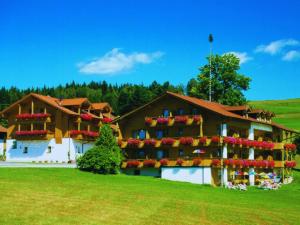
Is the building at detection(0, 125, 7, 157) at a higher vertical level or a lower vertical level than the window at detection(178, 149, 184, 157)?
higher

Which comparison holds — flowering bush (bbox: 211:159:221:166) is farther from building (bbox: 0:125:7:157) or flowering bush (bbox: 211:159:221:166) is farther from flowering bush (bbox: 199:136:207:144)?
building (bbox: 0:125:7:157)

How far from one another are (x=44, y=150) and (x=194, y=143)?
26.8 meters

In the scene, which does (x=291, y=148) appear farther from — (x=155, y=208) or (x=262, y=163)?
(x=155, y=208)

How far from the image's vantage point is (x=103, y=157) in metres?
56.0

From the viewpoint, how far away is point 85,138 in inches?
3204

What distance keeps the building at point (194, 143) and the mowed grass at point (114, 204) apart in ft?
39.7

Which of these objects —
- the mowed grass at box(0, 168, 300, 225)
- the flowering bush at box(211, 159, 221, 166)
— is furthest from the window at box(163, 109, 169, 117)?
the mowed grass at box(0, 168, 300, 225)

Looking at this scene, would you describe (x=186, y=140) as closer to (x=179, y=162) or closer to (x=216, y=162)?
(x=179, y=162)

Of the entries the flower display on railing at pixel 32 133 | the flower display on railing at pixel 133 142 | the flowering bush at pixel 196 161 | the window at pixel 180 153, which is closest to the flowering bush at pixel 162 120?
the flower display on railing at pixel 133 142

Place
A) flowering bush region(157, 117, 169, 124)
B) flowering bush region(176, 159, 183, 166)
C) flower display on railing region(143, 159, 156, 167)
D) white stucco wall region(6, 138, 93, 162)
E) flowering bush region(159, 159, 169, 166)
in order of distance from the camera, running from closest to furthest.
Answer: flowering bush region(176, 159, 183, 166) → flowering bush region(159, 159, 169, 166) → flower display on railing region(143, 159, 156, 167) → flowering bush region(157, 117, 169, 124) → white stucco wall region(6, 138, 93, 162)

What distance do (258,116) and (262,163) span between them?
668cm

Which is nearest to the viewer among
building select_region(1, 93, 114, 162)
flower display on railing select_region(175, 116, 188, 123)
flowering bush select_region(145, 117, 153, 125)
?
flower display on railing select_region(175, 116, 188, 123)

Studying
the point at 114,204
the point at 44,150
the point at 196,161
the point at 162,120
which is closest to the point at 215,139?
the point at 196,161

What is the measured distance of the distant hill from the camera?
122 meters
